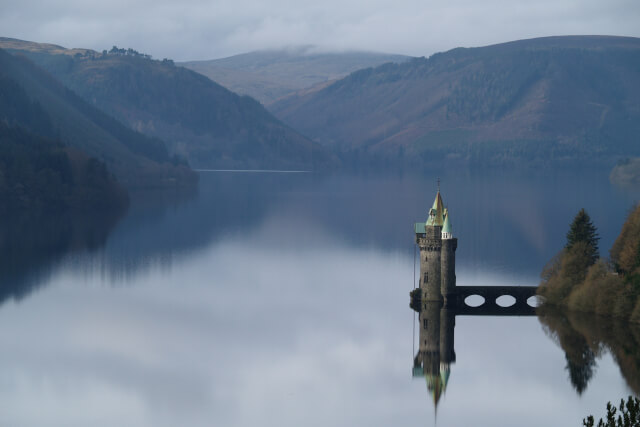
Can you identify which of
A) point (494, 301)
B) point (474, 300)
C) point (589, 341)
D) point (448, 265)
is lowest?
point (474, 300)

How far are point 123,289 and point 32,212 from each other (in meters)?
67.6

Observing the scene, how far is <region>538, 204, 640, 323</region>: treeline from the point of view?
68438 millimetres

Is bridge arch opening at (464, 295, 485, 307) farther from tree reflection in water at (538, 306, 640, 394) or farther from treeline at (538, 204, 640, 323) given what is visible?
tree reflection in water at (538, 306, 640, 394)

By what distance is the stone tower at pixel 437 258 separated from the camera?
72.9 meters

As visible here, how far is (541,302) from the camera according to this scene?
75500 mm

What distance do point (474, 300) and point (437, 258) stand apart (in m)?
8.98

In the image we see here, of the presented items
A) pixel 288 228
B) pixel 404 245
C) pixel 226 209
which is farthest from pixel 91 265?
pixel 226 209

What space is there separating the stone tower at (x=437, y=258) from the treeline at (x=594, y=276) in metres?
7.41

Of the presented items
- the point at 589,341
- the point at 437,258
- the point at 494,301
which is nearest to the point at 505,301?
the point at 494,301

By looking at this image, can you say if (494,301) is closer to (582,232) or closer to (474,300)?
(474,300)

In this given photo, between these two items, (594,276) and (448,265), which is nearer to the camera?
(594,276)

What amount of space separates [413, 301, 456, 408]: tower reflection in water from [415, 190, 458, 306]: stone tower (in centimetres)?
91

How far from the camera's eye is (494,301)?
77.1 metres

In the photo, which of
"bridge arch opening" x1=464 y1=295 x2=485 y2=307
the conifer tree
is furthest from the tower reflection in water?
the conifer tree
